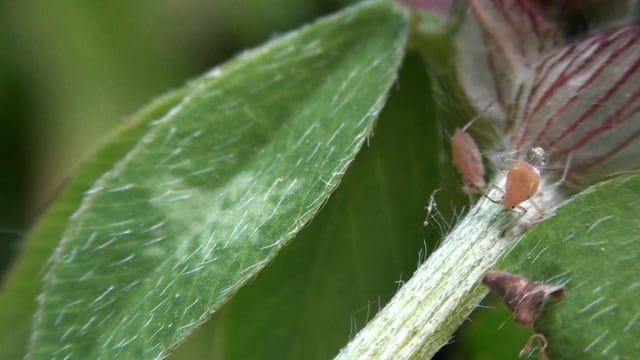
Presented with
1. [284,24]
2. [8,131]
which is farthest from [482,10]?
[8,131]

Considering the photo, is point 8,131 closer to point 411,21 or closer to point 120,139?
point 120,139

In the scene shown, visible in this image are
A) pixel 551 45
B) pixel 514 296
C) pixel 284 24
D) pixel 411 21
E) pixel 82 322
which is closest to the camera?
pixel 514 296

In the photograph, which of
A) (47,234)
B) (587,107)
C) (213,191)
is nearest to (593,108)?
(587,107)

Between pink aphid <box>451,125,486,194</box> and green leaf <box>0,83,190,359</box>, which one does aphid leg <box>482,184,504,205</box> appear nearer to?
pink aphid <box>451,125,486,194</box>

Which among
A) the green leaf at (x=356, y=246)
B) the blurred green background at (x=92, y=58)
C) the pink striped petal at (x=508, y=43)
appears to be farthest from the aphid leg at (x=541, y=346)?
the blurred green background at (x=92, y=58)

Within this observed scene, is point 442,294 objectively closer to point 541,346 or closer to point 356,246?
point 541,346

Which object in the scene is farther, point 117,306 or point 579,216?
point 117,306

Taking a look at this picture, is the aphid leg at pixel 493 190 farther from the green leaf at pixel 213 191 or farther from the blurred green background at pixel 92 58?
the blurred green background at pixel 92 58

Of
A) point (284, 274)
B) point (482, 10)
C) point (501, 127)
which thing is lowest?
point (284, 274)
